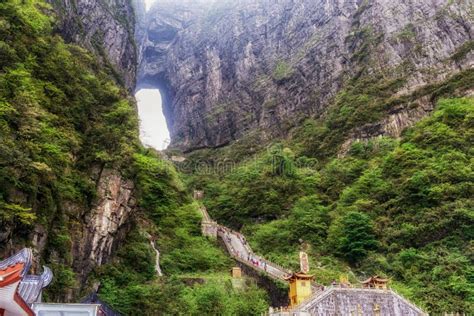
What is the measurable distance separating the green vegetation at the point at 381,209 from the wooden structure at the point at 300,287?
14.0 feet

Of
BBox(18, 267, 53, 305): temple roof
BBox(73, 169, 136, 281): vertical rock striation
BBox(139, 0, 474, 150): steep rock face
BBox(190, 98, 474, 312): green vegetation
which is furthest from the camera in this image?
BBox(139, 0, 474, 150): steep rock face

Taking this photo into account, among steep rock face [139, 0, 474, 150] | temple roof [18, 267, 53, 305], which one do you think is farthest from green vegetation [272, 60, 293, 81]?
temple roof [18, 267, 53, 305]

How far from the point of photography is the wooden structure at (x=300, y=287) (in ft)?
70.3

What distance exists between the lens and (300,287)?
21.6 m

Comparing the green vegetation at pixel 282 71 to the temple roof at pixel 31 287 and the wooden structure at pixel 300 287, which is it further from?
the temple roof at pixel 31 287

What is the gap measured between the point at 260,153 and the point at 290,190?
14264mm

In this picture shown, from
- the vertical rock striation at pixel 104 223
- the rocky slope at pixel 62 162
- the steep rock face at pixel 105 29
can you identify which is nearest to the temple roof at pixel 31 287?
the rocky slope at pixel 62 162

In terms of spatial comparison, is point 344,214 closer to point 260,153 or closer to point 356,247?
point 356,247

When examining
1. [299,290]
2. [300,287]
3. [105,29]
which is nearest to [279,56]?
[105,29]

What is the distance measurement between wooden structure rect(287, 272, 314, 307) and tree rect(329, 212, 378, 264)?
25.9 feet

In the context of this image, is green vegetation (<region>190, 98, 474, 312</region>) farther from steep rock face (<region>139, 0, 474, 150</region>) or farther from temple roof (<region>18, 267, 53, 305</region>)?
temple roof (<region>18, 267, 53, 305</region>)

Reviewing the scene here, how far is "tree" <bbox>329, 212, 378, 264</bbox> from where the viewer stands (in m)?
28.9

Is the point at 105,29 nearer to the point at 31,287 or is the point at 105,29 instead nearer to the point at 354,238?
the point at 354,238

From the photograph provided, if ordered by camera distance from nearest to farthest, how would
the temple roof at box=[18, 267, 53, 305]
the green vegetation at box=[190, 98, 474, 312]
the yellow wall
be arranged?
the temple roof at box=[18, 267, 53, 305] < the yellow wall < the green vegetation at box=[190, 98, 474, 312]
